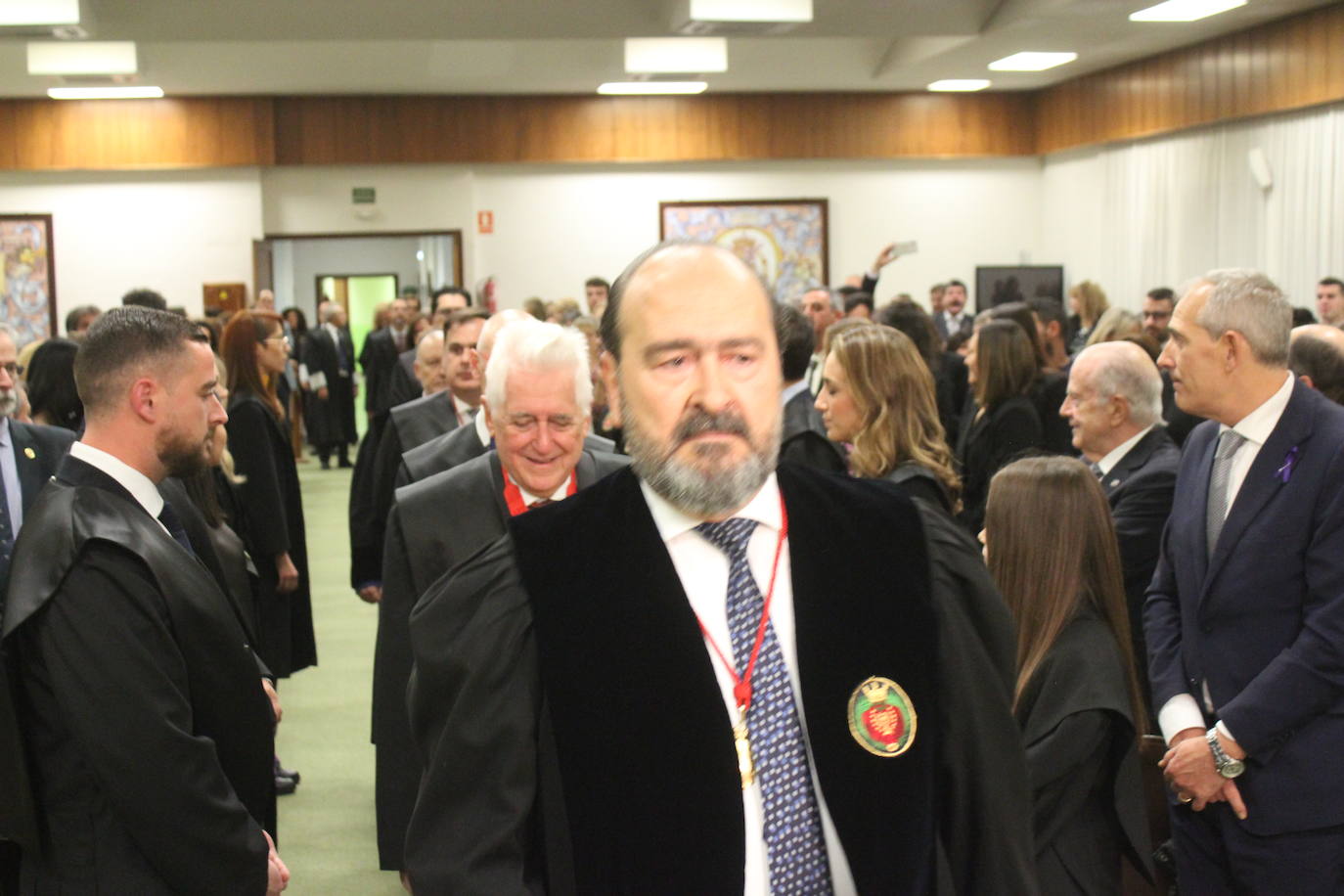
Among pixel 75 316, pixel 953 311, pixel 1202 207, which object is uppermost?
pixel 1202 207

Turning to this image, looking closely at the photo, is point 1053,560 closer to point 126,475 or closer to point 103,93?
point 126,475

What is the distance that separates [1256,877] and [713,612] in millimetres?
2100

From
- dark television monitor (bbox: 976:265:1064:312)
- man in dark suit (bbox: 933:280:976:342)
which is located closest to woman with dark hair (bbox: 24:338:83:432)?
man in dark suit (bbox: 933:280:976:342)

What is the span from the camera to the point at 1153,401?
4.39 meters

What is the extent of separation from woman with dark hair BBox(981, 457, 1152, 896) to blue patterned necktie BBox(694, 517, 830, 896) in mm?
1111

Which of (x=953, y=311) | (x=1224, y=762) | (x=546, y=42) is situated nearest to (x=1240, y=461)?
(x=1224, y=762)

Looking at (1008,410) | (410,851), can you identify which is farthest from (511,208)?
(410,851)

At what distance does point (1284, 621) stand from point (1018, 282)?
47.7 feet

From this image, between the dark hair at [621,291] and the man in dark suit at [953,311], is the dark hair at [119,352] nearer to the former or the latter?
the dark hair at [621,291]

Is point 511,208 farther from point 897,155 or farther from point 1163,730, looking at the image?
point 1163,730

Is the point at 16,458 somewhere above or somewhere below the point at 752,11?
below

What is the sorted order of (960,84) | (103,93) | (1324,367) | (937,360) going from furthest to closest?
(960,84), (103,93), (937,360), (1324,367)

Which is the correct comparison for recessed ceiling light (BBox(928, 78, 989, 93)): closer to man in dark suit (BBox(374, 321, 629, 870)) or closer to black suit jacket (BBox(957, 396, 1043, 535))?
black suit jacket (BBox(957, 396, 1043, 535))

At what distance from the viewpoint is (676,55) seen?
13.6 meters
